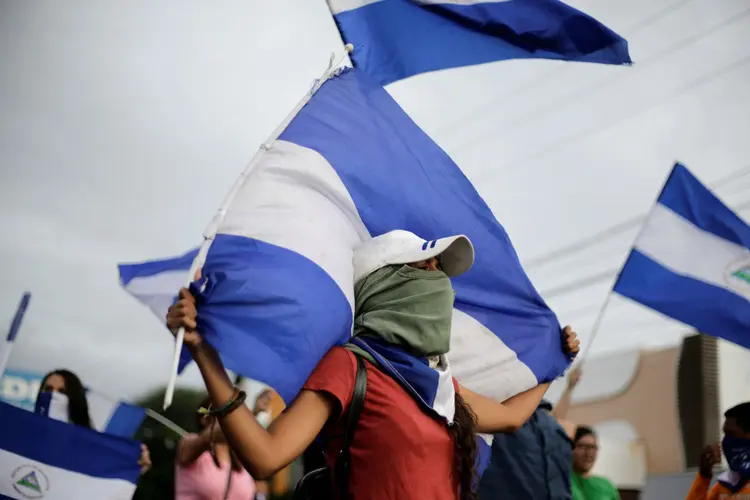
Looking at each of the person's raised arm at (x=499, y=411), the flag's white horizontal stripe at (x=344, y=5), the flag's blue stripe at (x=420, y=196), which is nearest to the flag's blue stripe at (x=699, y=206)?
the flag's blue stripe at (x=420, y=196)

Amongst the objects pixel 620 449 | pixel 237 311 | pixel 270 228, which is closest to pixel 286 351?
pixel 237 311

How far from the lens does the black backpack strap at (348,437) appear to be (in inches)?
92.9

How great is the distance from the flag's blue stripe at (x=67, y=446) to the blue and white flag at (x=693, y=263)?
381 cm

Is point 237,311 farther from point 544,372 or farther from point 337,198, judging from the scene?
point 544,372

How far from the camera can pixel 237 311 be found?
2.36 metres

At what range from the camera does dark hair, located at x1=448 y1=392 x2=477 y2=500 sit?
259 centimetres

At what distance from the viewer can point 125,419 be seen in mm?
7176

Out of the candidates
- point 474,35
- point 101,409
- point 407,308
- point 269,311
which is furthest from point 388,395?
point 101,409

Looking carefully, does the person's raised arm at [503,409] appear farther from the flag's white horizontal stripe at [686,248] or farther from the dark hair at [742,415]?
the flag's white horizontal stripe at [686,248]

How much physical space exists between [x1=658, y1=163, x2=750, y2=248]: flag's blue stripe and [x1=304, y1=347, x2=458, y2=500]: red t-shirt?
4433 millimetres

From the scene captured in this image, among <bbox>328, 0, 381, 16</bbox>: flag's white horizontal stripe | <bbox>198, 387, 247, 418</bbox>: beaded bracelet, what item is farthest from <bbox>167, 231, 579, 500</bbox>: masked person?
<bbox>328, 0, 381, 16</bbox>: flag's white horizontal stripe

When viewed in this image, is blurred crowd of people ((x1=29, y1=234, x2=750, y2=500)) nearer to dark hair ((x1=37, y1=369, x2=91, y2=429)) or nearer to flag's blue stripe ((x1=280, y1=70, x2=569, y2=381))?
flag's blue stripe ((x1=280, y1=70, x2=569, y2=381))

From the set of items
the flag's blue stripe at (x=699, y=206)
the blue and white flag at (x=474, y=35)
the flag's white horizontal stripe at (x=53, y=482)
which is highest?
the blue and white flag at (x=474, y=35)

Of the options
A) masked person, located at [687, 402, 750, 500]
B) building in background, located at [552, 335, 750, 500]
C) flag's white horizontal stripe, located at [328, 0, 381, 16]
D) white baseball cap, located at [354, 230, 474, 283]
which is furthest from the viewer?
building in background, located at [552, 335, 750, 500]
